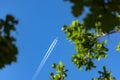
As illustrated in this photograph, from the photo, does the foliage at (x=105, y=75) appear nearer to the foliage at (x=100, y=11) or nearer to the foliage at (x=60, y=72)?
the foliage at (x=60, y=72)

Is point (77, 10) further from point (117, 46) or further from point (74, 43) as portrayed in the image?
point (117, 46)

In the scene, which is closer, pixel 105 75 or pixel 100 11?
pixel 100 11

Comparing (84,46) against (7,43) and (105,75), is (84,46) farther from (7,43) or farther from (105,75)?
(7,43)

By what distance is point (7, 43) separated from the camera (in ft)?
18.9

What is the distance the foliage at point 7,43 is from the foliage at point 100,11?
43.6 inches

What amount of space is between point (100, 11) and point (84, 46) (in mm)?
15395

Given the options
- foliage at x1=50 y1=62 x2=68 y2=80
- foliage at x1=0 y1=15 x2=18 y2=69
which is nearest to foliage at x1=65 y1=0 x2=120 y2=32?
foliage at x1=0 y1=15 x2=18 y2=69

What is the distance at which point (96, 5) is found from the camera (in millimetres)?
5609

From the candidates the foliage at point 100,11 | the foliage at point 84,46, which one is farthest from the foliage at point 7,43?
the foliage at point 84,46

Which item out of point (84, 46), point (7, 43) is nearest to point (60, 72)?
point (84, 46)

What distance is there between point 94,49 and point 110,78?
2204 mm

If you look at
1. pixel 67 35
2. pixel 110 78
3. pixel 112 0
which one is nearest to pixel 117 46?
pixel 110 78

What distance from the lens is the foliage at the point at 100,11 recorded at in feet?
18.2

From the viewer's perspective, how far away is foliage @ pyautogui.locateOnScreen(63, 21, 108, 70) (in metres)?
20.4
